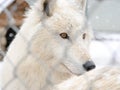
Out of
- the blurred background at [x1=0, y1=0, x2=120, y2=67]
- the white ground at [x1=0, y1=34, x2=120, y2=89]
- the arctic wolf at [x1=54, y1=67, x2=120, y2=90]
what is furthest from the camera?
the blurred background at [x1=0, y1=0, x2=120, y2=67]

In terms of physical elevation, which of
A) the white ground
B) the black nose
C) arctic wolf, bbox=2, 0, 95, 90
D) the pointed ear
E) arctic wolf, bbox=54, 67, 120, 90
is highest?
arctic wolf, bbox=54, 67, 120, 90

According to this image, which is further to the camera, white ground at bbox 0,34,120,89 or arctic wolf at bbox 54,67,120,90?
white ground at bbox 0,34,120,89

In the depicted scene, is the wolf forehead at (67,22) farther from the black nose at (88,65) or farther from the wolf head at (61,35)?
the black nose at (88,65)

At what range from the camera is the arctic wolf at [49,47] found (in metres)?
2.30

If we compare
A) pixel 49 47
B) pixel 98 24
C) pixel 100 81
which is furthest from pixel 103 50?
pixel 100 81

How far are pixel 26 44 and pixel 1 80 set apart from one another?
0.30 m

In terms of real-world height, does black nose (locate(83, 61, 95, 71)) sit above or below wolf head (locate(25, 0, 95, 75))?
below

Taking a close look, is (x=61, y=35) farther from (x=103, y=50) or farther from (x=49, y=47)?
(x=103, y=50)

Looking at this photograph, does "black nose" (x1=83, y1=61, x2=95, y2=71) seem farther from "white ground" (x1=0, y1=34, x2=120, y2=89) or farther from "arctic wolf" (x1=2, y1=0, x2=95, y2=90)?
"white ground" (x1=0, y1=34, x2=120, y2=89)

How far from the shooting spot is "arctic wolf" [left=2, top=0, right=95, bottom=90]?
230 cm

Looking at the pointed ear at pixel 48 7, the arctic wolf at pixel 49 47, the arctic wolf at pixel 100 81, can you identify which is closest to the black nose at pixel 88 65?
the arctic wolf at pixel 49 47

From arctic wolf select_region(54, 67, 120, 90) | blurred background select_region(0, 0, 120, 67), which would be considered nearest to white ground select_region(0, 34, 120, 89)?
blurred background select_region(0, 0, 120, 67)

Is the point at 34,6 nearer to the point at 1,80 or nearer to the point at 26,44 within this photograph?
the point at 26,44

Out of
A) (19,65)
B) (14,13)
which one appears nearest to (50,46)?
(19,65)
